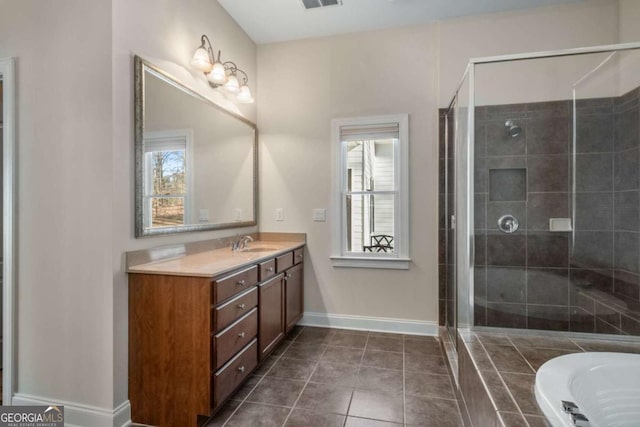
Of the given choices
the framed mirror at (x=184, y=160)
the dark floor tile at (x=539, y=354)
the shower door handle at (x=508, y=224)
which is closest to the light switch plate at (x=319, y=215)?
the framed mirror at (x=184, y=160)

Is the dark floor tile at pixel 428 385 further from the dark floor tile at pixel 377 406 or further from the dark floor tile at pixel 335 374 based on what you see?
the dark floor tile at pixel 335 374

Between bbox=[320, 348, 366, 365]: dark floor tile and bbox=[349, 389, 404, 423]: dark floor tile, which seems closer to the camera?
bbox=[349, 389, 404, 423]: dark floor tile

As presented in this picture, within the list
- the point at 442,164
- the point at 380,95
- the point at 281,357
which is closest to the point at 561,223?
the point at 442,164

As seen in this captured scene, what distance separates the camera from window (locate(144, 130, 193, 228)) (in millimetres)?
1931

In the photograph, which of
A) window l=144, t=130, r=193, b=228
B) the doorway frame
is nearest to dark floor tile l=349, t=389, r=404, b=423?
window l=144, t=130, r=193, b=228

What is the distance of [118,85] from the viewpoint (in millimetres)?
1722

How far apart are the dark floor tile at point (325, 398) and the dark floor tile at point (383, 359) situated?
0.41 m

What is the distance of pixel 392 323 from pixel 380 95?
2189 mm

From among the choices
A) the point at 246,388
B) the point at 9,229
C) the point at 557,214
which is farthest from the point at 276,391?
the point at 557,214

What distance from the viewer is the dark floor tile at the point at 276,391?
1.96 metres

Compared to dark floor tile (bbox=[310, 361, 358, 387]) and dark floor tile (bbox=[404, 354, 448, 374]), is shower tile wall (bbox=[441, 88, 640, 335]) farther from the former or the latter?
dark floor tile (bbox=[310, 361, 358, 387])

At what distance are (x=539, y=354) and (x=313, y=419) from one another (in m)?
1.24

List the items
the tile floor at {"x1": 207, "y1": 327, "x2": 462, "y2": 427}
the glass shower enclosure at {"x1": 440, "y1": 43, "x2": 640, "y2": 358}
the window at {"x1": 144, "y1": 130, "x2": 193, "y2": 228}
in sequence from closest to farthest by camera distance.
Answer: the tile floor at {"x1": 207, "y1": 327, "x2": 462, "y2": 427}
the window at {"x1": 144, "y1": 130, "x2": 193, "y2": 228}
the glass shower enclosure at {"x1": 440, "y1": 43, "x2": 640, "y2": 358}

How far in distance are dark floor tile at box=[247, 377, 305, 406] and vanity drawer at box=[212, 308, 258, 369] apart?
1.05 ft
